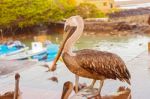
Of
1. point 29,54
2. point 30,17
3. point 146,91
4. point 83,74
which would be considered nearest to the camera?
point 83,74

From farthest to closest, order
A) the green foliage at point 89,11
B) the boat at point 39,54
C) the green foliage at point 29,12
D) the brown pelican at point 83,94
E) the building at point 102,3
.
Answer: the building at point 102,3 → the green foliage at point 89,11 → the green foliage at point 29,12 → the boat at point 39,54 → the brown pelican at point 83,94

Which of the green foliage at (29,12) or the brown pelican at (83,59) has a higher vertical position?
the brown pelican at (83,59)

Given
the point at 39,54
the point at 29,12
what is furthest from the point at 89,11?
the point at 39,54

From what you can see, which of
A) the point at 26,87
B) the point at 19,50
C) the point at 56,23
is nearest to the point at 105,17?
the point at 56,23

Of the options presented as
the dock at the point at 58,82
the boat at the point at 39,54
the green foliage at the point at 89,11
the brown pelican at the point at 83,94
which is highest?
the brown pelican at the point at 83,94

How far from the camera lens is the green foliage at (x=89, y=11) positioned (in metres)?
26.1

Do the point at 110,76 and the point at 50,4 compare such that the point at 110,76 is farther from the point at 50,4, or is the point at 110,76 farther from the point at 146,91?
the point at 50,4

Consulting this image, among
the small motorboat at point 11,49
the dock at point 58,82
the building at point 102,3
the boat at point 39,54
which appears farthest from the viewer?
the building at point 102,3

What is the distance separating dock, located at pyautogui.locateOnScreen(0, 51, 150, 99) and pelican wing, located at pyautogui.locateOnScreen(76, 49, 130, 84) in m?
0.70

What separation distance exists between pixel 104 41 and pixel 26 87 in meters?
14.9

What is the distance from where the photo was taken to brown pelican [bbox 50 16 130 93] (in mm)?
2748

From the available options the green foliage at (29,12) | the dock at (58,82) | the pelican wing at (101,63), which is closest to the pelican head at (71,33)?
the pelican wing at (101,63)

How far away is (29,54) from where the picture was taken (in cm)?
1334

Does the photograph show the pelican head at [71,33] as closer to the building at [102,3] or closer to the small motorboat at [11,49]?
the small motorboat at [11,49]
